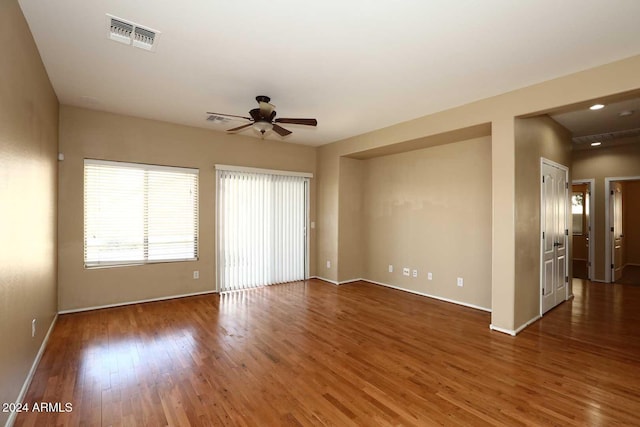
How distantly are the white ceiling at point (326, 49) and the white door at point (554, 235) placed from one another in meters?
1.77

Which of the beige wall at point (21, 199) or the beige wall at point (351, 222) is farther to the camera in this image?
the beige wall at point (351, 222)

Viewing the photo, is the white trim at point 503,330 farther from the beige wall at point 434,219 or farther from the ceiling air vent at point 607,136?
the ceiling air vent at point 607,136

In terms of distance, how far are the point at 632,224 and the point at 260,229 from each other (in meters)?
9.89

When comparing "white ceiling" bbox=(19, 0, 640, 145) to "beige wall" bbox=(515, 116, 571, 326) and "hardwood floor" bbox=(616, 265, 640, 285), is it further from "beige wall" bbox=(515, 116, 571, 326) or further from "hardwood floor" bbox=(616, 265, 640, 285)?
"hardwood floor" bbox=(616, 265, 640, 285)

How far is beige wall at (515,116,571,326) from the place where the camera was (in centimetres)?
367

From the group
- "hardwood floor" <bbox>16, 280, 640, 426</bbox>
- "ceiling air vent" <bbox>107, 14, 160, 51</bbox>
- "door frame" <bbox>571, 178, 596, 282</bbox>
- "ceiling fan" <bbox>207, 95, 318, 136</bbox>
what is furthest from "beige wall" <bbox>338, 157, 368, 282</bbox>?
"door frame" <bbox>571, 178, 596, 282</bbox>

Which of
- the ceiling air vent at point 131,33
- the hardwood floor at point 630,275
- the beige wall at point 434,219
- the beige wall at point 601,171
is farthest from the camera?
the hardwood floor at point 630,275

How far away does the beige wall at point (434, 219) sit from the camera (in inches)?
181

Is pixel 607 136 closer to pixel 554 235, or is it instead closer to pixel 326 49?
pixel 554 235

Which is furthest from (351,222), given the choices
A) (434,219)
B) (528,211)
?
(528,211)

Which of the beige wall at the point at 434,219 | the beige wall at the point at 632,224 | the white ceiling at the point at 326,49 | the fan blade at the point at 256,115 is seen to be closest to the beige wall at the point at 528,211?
the beige wall at the point at 434,219

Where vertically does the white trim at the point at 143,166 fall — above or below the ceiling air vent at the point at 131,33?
below

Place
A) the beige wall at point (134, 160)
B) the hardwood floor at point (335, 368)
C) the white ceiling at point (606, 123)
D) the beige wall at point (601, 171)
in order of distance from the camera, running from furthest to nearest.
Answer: the beige wall at point (601, 171) < the beige wall at point (134, 160) < the white ceiling at point (606, 123) < the hardwood floor at point (335, 368)

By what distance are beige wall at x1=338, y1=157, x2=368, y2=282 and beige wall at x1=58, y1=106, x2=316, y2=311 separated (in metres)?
1.47
